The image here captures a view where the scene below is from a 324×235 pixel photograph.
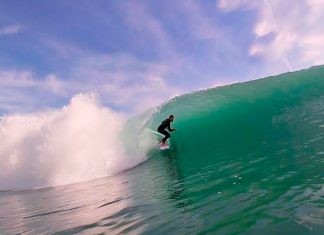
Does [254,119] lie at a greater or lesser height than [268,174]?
greater

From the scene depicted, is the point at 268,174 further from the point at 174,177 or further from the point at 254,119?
the point at 254,119

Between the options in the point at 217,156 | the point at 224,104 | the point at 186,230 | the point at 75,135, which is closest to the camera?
the point at 186,230

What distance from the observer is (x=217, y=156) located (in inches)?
364

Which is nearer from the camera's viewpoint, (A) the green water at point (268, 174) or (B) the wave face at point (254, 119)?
(A) the green water at point (268, 174)

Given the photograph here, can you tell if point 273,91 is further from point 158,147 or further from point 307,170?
point 307,170

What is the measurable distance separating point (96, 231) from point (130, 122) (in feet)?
46.3

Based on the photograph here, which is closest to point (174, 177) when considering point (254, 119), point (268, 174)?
point (268, 174)

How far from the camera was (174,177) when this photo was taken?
7.73 meters

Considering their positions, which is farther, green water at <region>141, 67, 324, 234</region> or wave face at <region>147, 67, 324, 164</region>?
wave face at <region>147, 67, 324, 164</region>

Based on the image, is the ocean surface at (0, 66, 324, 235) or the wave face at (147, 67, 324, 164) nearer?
the ocean surface at (0, 66, 324, 235)

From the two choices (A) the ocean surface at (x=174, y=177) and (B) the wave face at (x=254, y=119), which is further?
(B) the wave face at (x=254, y=119)

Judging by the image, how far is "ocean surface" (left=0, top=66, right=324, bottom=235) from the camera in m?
3.91

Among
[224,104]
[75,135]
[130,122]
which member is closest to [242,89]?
[224,104]

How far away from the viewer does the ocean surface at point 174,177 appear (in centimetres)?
391
